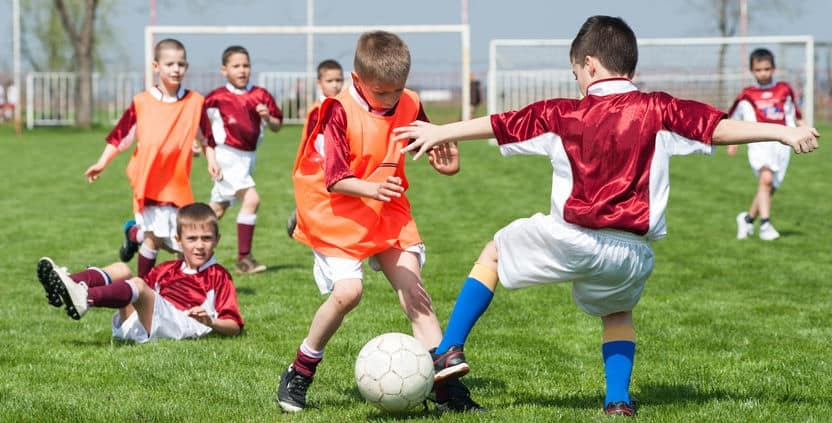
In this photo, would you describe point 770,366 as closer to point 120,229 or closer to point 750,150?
point 750,150

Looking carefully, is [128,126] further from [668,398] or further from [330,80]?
[668,398]

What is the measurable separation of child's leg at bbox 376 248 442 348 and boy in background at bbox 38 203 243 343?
6.15 ft

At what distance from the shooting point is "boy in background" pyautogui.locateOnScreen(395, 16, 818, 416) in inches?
177

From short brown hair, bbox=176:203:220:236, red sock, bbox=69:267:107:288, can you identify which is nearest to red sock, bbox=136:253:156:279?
short brown hair, bbox=176:203:220:236

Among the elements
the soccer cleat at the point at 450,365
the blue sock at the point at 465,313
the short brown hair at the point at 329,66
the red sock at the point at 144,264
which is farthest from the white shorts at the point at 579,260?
the short brown hair at the point at 329,66

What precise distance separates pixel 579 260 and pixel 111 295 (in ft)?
9.45

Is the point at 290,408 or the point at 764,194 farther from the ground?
the point at 764,194

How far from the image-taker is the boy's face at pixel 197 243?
6984 mm

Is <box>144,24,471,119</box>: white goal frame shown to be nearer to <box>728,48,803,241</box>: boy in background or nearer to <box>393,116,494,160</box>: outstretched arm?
<box>728,48,803,241</box>: boy in background

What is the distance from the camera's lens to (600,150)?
449cm

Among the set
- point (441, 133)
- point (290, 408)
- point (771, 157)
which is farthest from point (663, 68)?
point (441, 133)

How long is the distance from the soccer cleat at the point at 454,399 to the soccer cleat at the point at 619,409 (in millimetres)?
523

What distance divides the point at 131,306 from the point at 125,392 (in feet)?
4.30

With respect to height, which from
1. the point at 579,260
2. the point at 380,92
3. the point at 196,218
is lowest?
the point at 196,218
